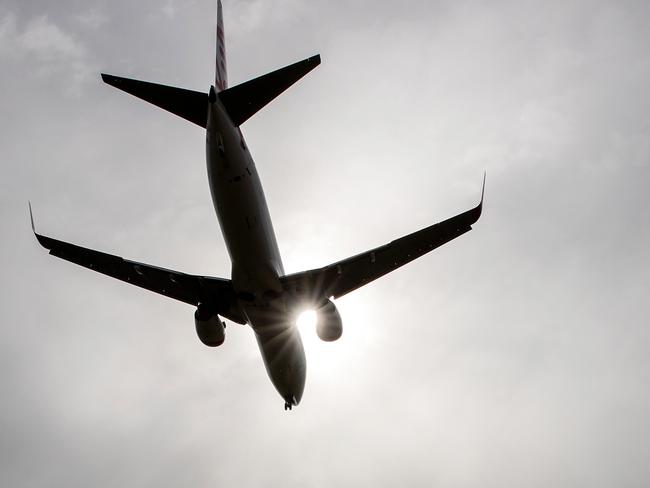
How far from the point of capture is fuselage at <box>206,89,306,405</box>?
1806cm

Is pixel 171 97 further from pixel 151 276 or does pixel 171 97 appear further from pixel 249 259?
pixel 151 276

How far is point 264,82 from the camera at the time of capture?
18.5 meters

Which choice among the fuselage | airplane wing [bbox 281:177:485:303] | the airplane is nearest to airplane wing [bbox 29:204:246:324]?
the airplane

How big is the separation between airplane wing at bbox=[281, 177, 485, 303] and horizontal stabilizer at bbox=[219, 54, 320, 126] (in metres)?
5.62

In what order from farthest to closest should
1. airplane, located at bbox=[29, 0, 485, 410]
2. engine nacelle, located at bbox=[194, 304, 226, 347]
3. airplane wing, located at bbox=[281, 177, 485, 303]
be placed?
1. engine nacelle, located at bbox=[194, 304, 226, 347]
2. airplane wing, located at bbox=[281, 177, 485, 303]
3. airplane, located at bbox=[29, 0, 485, 410]

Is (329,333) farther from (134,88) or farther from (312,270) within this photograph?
(134,88)

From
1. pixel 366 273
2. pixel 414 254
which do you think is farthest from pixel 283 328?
pixel 414 254

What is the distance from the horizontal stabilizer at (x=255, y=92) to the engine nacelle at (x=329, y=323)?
679 cm

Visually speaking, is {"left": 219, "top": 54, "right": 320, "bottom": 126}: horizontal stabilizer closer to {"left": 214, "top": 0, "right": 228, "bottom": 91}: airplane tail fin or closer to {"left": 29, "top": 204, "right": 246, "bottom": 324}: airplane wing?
{"left": 214, "top": 0, "right": 228, "bottom": 91}: airplane tail fin

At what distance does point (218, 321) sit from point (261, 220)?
428 cm

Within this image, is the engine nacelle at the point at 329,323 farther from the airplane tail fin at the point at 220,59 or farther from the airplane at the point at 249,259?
the airplane tail fin at the point at 220,59

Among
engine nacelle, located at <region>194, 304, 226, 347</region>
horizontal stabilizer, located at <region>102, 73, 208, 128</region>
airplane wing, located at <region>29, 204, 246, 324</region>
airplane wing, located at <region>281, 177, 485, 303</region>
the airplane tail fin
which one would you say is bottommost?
airplane wing, located at <region>281, 177, 485, 303</region>

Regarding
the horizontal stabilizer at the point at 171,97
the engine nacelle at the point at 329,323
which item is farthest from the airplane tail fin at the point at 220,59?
the engine nacelle at the point at 329,323

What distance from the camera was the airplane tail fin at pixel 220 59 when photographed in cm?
2319
